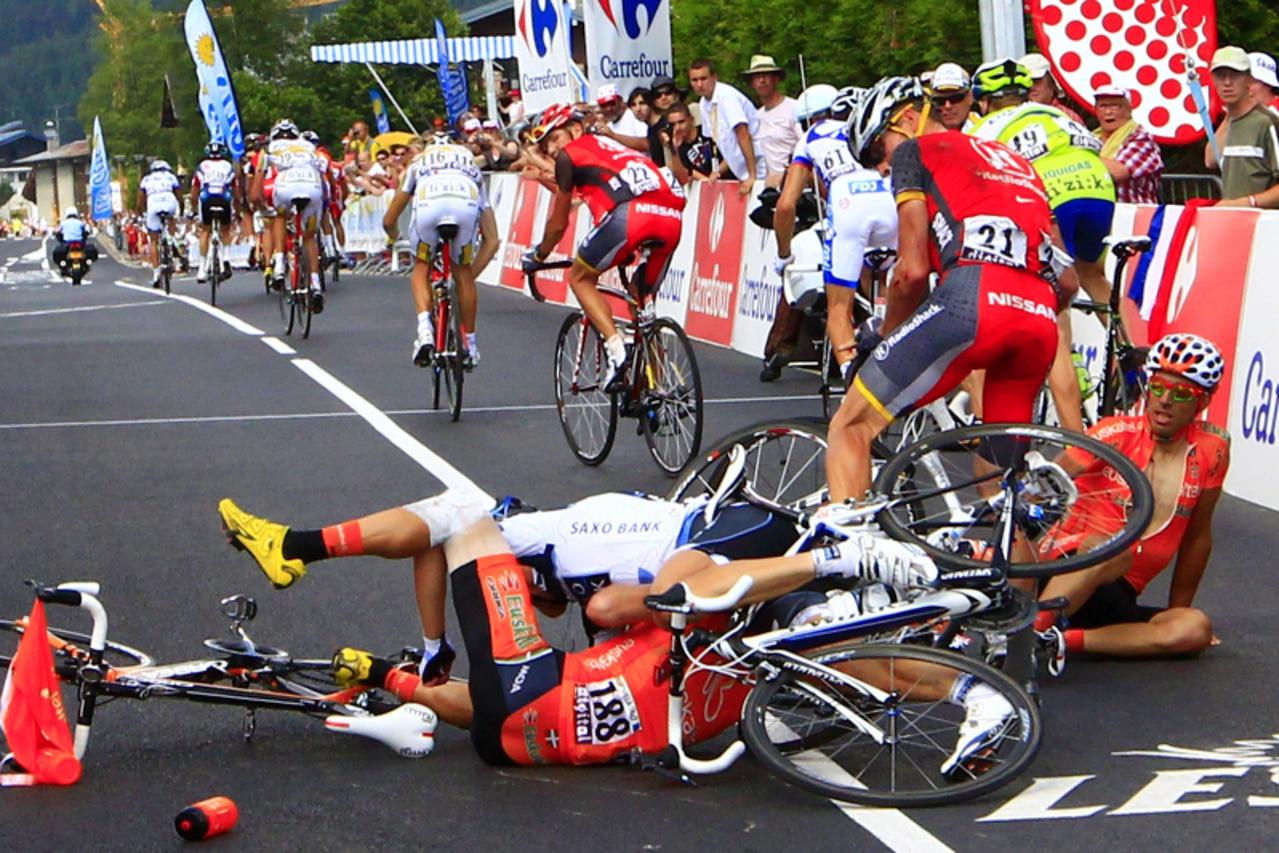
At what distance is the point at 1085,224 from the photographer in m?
11.2

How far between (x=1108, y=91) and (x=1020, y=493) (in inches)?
286

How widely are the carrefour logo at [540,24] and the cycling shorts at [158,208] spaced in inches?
350

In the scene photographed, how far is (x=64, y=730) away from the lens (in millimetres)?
6449

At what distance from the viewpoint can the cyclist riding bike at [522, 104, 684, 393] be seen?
12102mm

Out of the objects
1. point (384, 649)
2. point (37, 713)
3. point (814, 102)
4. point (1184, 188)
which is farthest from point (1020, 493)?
point (1184, 188)

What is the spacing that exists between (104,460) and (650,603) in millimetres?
7427

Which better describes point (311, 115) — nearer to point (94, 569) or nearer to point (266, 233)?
point (266, 233)

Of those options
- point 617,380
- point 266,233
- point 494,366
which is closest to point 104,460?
point 617,380

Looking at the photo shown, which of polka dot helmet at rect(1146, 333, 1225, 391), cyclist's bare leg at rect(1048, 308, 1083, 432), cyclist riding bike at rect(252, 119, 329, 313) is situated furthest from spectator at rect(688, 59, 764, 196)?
polka dot helmet at rect(1146, 333, 1225, 391)

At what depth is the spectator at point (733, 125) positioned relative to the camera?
18906 millimetres

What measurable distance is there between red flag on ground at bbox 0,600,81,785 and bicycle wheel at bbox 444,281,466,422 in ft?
25.6

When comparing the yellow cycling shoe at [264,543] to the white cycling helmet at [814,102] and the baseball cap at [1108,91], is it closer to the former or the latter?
the white cycling helmet at [814,102]

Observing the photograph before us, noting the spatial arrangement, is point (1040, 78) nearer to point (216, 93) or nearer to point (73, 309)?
point (73, 309)

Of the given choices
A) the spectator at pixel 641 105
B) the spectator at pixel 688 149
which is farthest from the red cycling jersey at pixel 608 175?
the spectator at pixel 641 105
